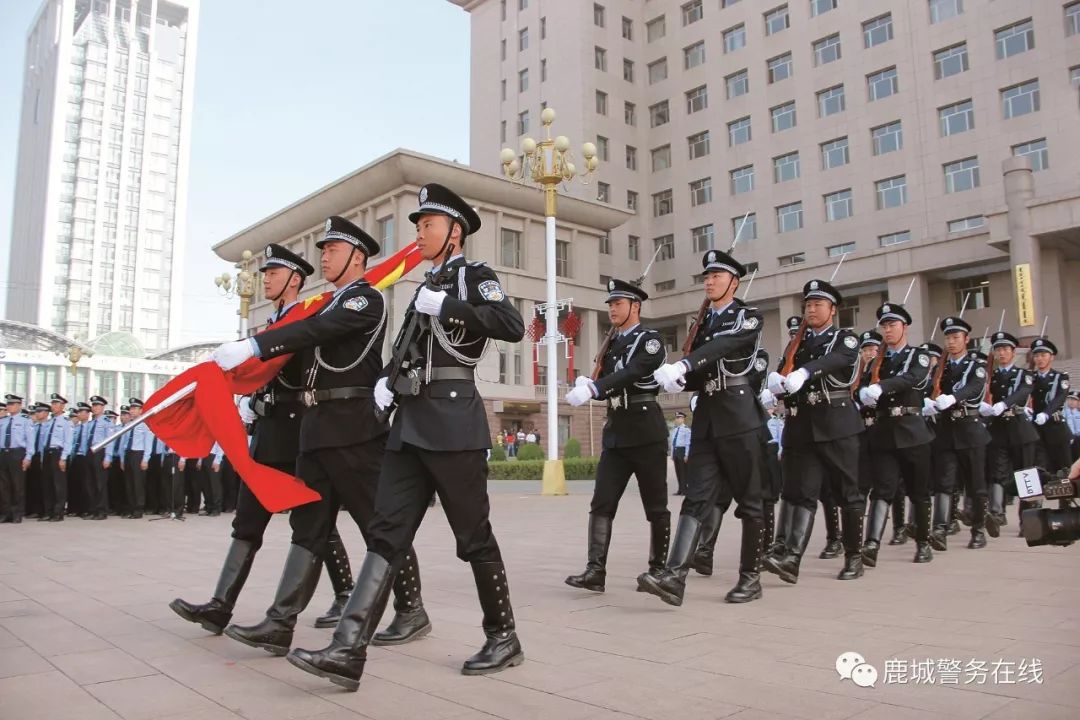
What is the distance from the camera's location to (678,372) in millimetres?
5473

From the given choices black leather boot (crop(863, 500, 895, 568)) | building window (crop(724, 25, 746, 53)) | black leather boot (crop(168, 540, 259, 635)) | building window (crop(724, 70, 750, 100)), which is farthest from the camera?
building window (crop(724, 25, 746, 53))

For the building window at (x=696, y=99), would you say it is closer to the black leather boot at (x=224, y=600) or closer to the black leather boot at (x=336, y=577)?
the black leather boot at (x=336, y=577)

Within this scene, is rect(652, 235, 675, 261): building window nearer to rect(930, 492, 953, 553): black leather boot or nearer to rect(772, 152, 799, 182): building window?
rect(772, 152, 799, 182): building window

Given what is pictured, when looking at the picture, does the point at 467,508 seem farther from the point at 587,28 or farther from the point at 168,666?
the point at 587,28

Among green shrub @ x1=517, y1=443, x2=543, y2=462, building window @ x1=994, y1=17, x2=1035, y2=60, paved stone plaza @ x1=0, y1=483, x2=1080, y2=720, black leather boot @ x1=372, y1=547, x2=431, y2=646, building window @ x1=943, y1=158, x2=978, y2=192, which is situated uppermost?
building window @ x1=994, y1=17, x2=1035, y2=60

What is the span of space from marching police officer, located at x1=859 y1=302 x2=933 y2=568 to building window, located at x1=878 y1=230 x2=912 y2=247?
35.3 metres

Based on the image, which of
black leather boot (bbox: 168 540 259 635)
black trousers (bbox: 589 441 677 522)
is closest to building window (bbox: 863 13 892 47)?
black trousers (bbox: 589 441 677 522)

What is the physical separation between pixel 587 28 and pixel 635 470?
50.1 metres

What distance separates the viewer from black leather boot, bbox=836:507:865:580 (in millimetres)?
6801

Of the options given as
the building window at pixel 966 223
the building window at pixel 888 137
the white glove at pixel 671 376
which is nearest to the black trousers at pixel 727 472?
the white glove at pixel 671 376

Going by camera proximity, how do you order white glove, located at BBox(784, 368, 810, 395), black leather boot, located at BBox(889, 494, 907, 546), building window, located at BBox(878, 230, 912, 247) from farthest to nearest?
building window, located at BBox(878, 230, 912, 247) < black leather boot, located at BBox(889, 494, 907, 546) < white glove, located at BBox(784, 368, 810, 395)

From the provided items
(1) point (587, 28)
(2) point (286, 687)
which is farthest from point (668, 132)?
(2) point (286, 687)

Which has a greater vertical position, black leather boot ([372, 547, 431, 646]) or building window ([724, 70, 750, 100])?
building window ([724, 70, 750, 100])

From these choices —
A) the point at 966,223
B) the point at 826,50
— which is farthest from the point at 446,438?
the point at 826,50
